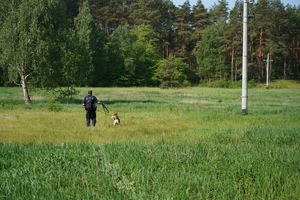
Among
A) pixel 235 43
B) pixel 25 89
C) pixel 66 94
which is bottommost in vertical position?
pixel 66 94

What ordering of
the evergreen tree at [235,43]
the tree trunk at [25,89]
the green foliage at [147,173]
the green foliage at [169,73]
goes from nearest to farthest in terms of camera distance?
the green foliage at [147,173], the tree trunk at [25,89], the green foliage at [169,73], the evergreen tree at [235,43]

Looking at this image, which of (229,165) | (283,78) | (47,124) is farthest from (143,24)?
(229,165)

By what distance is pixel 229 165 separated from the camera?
297 inches

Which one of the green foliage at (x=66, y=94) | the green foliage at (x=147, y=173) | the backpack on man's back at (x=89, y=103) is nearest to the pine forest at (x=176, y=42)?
the green foliage at (x=66, y=94)

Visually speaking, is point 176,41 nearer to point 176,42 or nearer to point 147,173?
point 176,42

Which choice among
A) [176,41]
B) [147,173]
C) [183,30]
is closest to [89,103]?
[147,173]

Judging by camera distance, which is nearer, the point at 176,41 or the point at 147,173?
the point at 147,173

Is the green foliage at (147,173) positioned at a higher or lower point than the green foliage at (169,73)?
lower

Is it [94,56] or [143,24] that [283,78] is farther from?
[94,56]

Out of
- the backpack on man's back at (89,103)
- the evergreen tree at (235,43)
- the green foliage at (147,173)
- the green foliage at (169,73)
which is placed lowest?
the green foliage at (147,173)

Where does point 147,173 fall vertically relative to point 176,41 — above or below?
below

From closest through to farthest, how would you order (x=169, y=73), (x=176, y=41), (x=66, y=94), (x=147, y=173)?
(x=147, y=173)
(x=66, y=94)
(x=169, y=73)
(x=176, y=41)

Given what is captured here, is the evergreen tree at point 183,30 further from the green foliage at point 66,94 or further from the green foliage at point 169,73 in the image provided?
the green foliage at point 66,94

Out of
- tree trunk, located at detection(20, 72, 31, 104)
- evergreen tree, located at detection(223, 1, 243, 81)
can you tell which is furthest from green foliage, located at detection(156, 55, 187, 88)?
tree trunk, located at detection(20, 72, 31, 104)
